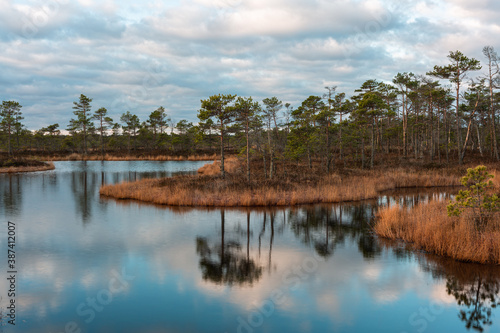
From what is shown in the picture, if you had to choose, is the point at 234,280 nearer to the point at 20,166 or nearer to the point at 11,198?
the point at 11,198

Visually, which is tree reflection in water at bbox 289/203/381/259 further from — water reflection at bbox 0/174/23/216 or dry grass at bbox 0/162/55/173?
dry grass at bbox 0/162/55/173

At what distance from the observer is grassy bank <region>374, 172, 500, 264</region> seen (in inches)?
462

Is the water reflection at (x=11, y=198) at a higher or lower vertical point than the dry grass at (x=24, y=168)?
lower

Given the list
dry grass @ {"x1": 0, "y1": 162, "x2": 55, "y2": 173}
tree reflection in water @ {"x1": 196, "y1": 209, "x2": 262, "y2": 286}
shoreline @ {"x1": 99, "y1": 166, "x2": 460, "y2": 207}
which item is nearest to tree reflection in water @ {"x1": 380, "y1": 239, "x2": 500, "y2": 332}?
tree reflection in water @ {"x1": 196, "y1": 209, "x2": 262, "y2": 286}

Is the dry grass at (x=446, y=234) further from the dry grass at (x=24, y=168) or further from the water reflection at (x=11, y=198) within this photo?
the dry grass at (x=24, y=168)

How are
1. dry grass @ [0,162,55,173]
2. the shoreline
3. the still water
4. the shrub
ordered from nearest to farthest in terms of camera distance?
the still water < the shrub < the shoreline < dry grass @ [0,162,55,173]

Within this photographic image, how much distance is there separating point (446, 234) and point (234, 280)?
27.7ft

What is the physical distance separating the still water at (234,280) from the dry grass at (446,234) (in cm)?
54

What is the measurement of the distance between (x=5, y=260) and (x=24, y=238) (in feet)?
12.3

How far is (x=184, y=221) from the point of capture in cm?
1984

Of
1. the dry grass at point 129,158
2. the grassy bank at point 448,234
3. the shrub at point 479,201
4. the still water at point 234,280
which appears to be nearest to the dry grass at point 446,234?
the grassy bank at point 448,234

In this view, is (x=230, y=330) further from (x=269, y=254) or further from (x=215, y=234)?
(x=215, y=234)

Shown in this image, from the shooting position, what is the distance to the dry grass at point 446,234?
11.7 m

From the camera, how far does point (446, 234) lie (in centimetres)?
1300
